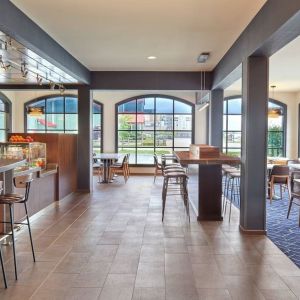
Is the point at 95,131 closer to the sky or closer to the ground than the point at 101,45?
closer to the ground

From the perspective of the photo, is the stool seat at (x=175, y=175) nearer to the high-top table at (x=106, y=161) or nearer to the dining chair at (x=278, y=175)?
the dining chair at (x=278, y=175)

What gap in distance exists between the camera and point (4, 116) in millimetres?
11484

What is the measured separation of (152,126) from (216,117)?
447 centimetres

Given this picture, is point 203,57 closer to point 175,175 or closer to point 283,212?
point 175,175

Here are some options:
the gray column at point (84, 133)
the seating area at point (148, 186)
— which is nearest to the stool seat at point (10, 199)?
the seating area at point (148, 186)

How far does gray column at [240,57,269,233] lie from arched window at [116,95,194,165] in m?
7.32

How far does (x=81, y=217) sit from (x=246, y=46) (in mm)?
3606

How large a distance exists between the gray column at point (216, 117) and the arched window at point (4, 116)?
7.06 meters

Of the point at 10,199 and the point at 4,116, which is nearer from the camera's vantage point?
the point at 10,199

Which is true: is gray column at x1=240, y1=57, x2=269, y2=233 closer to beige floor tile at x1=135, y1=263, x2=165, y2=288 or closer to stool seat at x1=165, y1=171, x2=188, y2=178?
stool seat at x1=165, y1=171, x2=188, y2=178

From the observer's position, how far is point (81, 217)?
18.5 feet

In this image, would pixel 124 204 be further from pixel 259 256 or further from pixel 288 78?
pixel 288 78

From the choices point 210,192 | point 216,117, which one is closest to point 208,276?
point 210,192

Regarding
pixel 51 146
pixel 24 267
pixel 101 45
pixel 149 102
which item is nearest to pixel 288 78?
pixel 149 102
